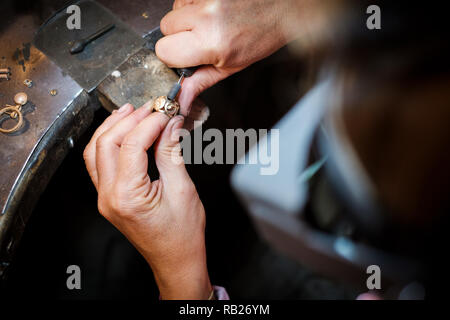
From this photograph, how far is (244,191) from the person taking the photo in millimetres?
1545

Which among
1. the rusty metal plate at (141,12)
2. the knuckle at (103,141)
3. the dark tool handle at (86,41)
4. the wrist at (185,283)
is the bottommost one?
the wrist at (185,283)

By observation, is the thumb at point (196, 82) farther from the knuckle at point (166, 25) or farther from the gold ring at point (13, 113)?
the gold ring at point (13, 113)

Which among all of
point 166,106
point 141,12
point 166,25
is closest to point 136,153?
point 166,106

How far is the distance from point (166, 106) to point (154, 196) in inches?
9.2

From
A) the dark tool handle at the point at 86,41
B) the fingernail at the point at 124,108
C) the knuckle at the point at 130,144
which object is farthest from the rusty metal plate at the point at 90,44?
the knuckle at the point at 130,144

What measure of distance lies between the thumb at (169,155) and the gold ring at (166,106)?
0.06ft

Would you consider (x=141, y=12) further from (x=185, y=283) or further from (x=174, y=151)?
(x=185, y=283)

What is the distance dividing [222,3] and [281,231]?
3.05ft

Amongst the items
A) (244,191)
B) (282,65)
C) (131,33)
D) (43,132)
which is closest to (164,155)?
(43,132)

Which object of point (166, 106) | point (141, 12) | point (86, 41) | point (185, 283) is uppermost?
point (141, 12)

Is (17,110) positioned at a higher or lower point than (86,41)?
lower

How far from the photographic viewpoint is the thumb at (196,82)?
0.99 m

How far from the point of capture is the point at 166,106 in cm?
90

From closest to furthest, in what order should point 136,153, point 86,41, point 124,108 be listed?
1. point 136,153
2. point 124,108
3. point 86,41
